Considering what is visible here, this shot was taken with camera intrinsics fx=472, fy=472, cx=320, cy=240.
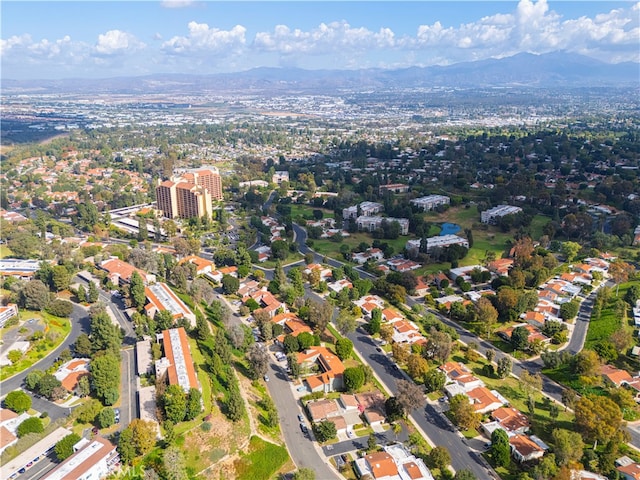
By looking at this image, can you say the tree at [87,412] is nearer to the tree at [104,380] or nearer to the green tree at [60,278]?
the tree at [104,380]

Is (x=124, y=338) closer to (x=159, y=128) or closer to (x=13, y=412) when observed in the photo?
(x=13, y=412)

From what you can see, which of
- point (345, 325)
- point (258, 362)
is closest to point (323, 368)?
point (345, 325)

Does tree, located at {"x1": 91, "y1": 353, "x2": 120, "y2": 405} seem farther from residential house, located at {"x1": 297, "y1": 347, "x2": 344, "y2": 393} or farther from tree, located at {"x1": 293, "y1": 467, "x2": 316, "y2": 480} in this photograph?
tree, located at {"x1": 293, "y1": 467, "x2": 316, "y2": 480}

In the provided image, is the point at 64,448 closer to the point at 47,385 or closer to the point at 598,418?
the point at 47,385

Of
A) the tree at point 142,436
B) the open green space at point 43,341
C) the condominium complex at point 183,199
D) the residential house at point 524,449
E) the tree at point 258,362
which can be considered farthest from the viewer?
the condominium complex at point 183,199

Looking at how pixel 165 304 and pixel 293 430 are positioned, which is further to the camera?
pixel 165 304

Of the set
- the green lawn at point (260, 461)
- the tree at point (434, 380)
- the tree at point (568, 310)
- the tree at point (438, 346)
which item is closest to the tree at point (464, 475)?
the tree at point (434, 380)
